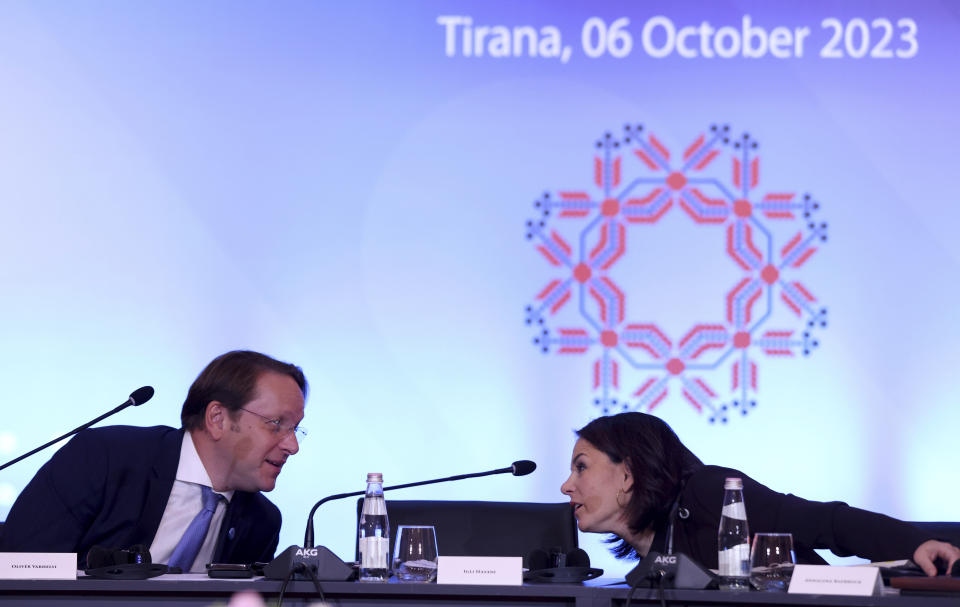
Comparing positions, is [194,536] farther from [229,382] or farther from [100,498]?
[229,382]

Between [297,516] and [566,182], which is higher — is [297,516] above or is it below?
below

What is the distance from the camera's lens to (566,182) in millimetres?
3799

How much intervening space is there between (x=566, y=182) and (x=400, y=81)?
2.15 ft

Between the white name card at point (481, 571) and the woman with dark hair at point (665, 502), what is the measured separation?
21.8 inches

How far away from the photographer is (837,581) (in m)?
1.85

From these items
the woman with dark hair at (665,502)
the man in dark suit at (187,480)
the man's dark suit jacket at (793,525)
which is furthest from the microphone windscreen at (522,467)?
the man in dark suit at (187,480)

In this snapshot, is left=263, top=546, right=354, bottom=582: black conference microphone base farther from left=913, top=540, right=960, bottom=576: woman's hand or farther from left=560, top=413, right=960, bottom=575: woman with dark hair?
left=913, top=540, right=960, bottom=576: woman's hand

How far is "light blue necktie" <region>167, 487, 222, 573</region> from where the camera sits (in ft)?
8.77

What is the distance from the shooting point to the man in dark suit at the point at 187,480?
8.57 feet

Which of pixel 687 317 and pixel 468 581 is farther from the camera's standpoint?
pixel 687 317

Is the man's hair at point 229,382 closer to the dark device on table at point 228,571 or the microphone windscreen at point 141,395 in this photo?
the microphone windscreen at point 141,395

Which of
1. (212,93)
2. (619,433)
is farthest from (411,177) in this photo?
(619,433)

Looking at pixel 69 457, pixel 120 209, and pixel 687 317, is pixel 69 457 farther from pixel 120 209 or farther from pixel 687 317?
pixel 687 317

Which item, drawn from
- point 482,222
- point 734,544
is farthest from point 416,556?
point 482,222
